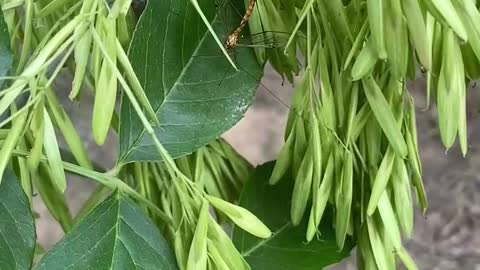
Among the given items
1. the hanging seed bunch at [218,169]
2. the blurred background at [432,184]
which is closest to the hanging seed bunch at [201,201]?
the hanging seed bunch at [218,169]

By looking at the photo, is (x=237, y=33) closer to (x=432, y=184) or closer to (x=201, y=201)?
(x=201, y=201)

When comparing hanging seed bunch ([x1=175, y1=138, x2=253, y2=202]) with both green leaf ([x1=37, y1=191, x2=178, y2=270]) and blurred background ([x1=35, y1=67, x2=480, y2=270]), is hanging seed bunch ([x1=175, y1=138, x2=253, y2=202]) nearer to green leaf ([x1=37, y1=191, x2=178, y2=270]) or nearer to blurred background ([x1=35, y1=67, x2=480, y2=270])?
green leaf ([x1=37, y1=191, x2=178, y2=270])

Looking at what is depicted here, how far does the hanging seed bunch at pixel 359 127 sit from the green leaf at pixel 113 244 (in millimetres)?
63

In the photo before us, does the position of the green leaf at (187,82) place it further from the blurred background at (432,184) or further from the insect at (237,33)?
the blurred background at (432,184)

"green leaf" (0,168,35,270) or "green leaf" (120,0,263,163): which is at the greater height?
"green leaf" (120,0,263,163)

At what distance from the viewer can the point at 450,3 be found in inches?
8.9

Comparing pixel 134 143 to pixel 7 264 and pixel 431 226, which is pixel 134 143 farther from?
pixel 431 226

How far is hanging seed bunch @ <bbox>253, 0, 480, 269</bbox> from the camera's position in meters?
0.27

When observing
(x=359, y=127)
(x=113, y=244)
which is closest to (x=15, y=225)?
(x=113, y=244)

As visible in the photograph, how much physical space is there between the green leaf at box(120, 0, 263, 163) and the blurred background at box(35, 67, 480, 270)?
1.59 ft

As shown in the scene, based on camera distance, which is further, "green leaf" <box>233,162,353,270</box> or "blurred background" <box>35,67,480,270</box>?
"blurred background" <box>35,67,480,270</box>

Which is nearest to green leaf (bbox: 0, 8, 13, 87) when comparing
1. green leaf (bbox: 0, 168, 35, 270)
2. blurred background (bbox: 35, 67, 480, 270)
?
green leaf (bbox: 0, 168, 35, 270)

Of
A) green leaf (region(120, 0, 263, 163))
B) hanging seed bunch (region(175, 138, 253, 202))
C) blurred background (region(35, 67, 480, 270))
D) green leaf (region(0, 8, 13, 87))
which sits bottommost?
blurred background (region(35, 67, 480, 270))

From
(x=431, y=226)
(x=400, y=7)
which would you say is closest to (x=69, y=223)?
(x=400, y=7)
